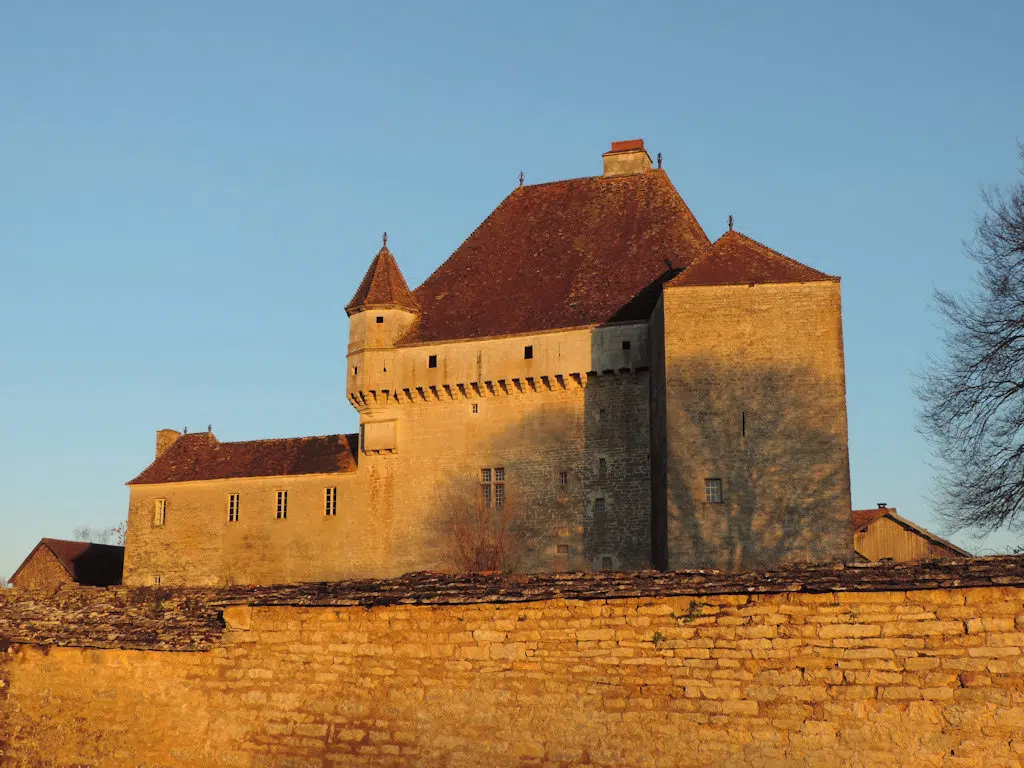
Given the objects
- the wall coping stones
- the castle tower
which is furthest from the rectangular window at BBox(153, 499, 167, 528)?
the wall coping stones

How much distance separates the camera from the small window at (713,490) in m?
27.5

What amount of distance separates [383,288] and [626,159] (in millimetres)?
9305

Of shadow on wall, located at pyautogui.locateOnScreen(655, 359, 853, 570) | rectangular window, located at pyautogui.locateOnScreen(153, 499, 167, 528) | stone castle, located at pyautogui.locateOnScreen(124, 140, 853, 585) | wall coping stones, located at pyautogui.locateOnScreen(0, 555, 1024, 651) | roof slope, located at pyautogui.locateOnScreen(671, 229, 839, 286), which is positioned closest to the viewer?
wall coping stones, located at pyautogui.locateOnScreen(0, 555, 1024, 651)

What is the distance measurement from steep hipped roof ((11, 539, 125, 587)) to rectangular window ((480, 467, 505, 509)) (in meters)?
19.3

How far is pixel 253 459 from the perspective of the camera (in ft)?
125

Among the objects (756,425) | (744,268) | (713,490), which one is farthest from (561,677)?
(744,268)

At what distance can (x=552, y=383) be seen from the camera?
33750mm

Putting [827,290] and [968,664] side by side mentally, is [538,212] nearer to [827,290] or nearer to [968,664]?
[827,290]

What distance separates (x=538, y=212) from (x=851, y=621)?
30.7 meters

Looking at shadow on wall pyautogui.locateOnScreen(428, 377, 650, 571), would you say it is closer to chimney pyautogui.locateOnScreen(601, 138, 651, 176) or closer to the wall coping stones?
chimney pyautogui.locateOnScreen(601, 138, 651, 176)

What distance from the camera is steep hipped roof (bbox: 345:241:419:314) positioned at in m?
36.9

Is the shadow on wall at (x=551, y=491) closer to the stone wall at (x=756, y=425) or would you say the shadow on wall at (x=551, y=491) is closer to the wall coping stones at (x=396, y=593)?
the stone wall at (x=756, y=425)

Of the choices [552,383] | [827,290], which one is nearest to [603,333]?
[552,383]

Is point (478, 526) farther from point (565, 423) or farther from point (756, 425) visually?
point (756, 425)
